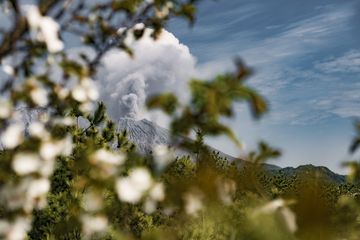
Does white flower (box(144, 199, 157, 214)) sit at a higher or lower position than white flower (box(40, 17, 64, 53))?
lower

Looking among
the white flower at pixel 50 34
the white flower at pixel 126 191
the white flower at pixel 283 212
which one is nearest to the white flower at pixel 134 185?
the white flower at pixel 126 191

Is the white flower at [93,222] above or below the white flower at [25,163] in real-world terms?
below

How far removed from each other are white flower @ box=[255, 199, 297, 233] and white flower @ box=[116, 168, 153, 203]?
473mm

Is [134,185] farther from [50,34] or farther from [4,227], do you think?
[50,34]

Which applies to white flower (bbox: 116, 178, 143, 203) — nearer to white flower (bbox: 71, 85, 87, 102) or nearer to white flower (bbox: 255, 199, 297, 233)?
white flower (bbox: 255, 199, 297, 233)

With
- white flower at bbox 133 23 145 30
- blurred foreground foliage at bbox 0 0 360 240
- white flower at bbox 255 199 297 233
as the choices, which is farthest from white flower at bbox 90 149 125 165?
white flower at bbox 133 23 145 30

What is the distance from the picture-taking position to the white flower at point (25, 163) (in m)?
2.23

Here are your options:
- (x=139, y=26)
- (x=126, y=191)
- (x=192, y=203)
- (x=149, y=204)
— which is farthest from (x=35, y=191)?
(x=139, y=26)

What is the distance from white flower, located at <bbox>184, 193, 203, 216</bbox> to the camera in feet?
7.32

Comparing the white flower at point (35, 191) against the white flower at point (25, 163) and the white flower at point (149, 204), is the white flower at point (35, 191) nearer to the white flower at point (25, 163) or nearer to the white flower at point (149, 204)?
the white flower at point (25, 163)

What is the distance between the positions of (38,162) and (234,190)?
87 cm

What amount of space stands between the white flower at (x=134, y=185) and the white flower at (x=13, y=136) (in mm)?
609

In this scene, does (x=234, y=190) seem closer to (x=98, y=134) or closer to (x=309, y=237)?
(x=309, y=237)

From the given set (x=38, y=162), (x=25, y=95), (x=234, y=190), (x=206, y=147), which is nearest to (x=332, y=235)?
(x=234, y=190)
